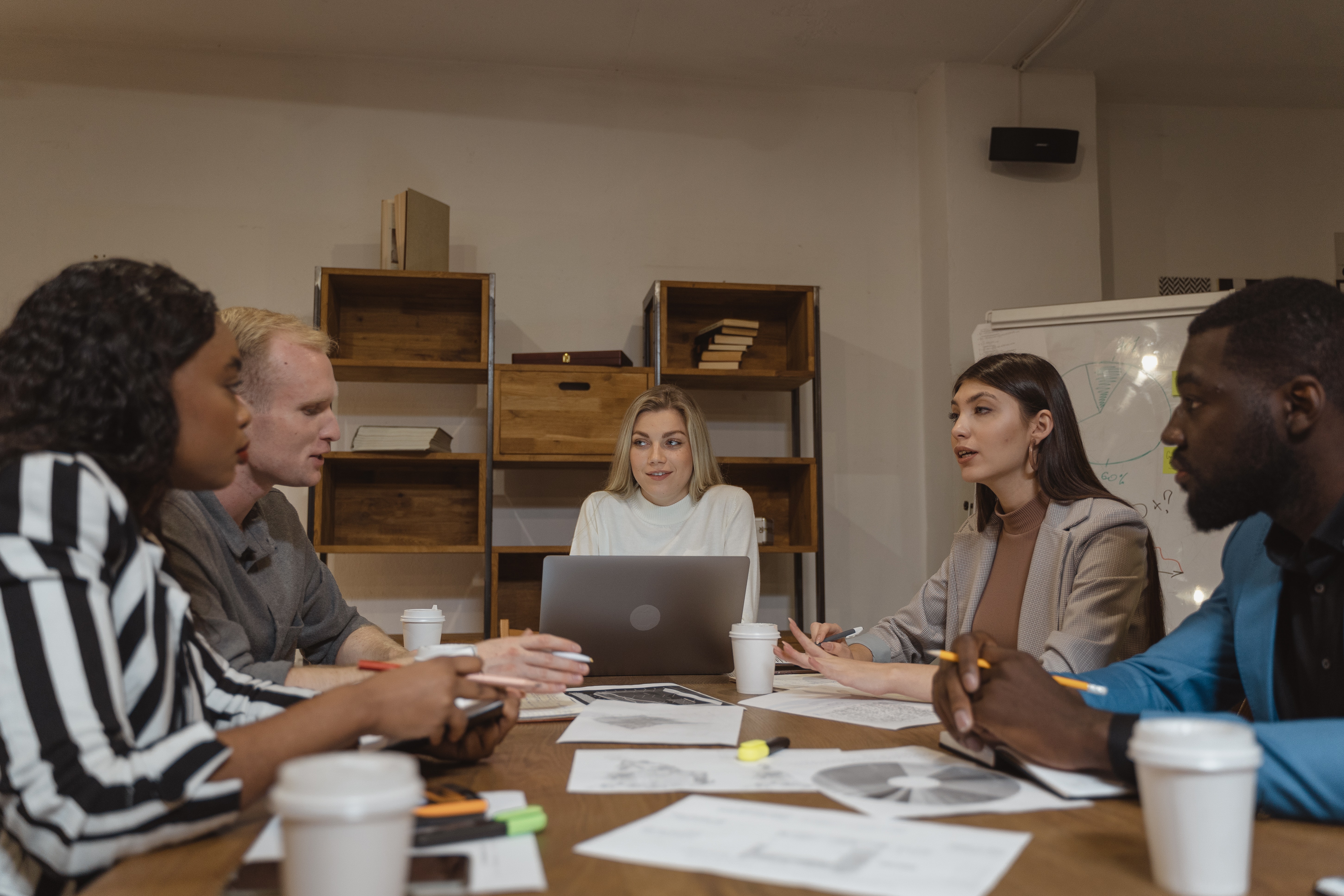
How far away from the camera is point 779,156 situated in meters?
4.02

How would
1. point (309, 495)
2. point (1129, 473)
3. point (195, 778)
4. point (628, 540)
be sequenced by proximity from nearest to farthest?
point (195, 778) < point (628, 540) < point (1129, 473) < point (309, 495)

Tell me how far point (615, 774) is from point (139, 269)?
0.70 meters

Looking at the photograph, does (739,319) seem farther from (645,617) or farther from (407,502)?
(645,617)

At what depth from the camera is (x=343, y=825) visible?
1.79ft

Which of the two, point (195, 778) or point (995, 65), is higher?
point (995, 65)

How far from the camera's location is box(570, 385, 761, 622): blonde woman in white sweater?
2.89m

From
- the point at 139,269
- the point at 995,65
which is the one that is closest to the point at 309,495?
the point at 139,269

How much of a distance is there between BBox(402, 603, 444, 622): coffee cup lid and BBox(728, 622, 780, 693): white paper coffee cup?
507 mm

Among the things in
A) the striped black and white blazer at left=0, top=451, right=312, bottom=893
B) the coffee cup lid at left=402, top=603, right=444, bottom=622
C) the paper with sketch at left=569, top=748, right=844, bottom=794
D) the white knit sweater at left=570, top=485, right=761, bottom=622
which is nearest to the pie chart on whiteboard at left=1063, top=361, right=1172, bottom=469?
the white knit sweater at left=570, top=485, right=761, bottom=622

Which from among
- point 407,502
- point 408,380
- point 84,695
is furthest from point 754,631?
point 408,380

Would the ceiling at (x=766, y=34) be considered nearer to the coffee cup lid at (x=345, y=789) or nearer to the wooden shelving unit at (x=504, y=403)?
the wooden shelving unit at (x=504, y=403)

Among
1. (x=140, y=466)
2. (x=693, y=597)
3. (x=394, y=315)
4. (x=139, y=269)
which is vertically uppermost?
(x=394, y=315)

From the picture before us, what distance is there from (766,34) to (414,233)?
156cm

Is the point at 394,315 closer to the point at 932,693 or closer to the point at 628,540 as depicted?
the point at 628,540
